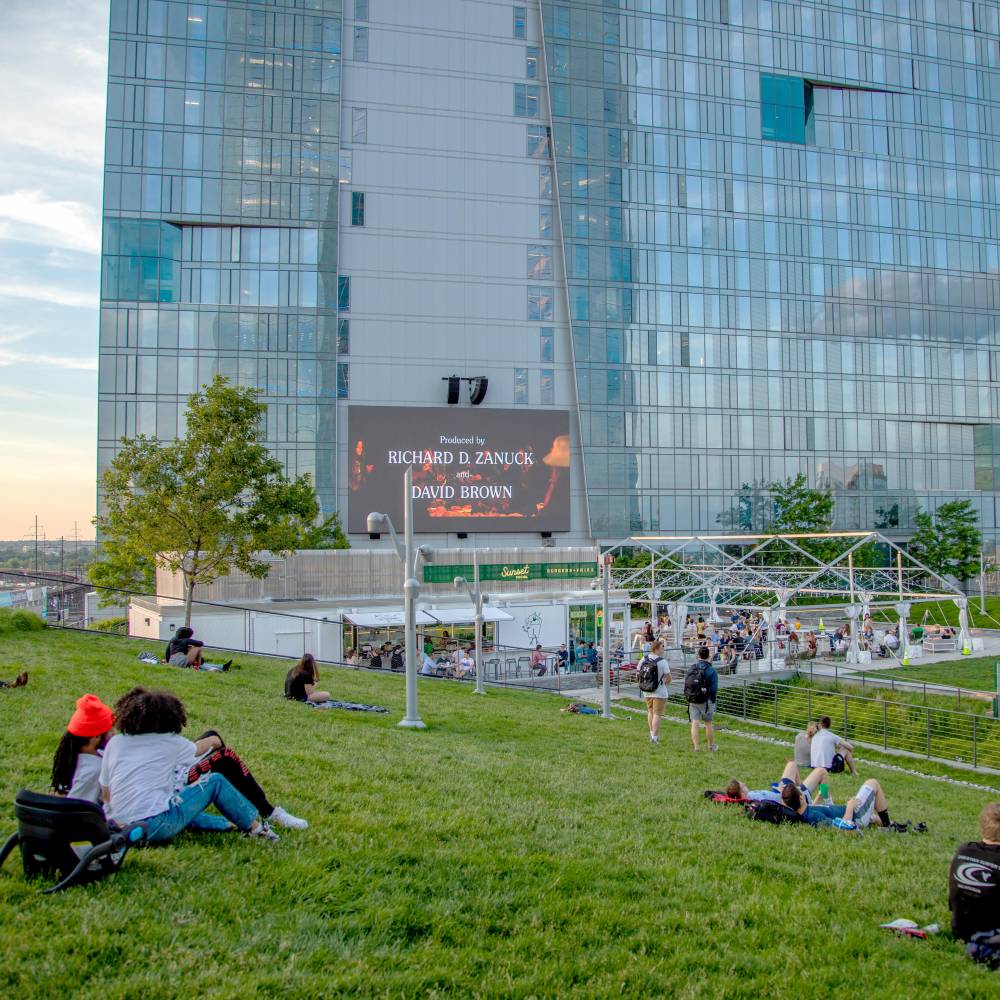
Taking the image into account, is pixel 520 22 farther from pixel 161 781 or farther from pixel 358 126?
pixel 161 781

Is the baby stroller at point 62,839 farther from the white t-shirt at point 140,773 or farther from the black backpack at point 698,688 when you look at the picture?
the black backpack at point 698,688

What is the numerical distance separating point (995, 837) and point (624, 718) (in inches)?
533

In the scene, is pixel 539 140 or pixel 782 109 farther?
pixel 782 109

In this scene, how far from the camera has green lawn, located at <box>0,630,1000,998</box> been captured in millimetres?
4871

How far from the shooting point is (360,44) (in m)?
61.0

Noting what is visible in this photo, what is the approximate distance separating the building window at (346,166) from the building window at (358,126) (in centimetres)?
113

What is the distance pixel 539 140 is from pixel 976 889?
6336 cm

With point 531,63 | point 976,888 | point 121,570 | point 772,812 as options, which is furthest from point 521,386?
point 976,888

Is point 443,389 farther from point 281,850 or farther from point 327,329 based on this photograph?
point 281,850

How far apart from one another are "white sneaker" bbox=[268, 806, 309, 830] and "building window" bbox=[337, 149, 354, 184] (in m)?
58.5

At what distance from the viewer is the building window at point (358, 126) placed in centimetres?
6053

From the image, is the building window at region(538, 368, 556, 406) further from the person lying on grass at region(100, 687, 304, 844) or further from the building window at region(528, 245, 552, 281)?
the person lying on grass at region(100, 687, 304, 844)

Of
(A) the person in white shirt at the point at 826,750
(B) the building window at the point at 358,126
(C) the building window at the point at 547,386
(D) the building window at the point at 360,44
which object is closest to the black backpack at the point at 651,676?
(A) the person in white shirt at the point at 826,750

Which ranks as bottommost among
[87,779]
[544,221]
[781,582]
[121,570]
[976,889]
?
[976,889]
